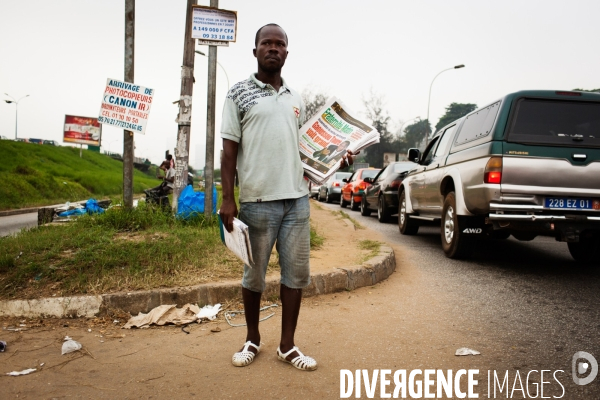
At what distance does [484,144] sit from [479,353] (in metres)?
3.00

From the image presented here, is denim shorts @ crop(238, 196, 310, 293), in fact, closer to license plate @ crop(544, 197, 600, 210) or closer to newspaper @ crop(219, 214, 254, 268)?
newspaper @ crop(219, 214, 254, 268)

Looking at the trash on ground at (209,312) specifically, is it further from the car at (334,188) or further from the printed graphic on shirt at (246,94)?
the car at (334,188)

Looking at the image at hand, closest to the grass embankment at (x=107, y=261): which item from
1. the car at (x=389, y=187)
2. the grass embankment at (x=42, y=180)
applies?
the car at (x=389, y=187)

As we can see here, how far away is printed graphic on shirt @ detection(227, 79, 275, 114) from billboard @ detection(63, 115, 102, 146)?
53.2 meters

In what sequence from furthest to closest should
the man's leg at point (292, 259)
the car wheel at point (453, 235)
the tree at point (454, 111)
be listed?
the tree at point (454, 111) → the car wheel at point (453, 235) → the man's leg at point (292, 259)

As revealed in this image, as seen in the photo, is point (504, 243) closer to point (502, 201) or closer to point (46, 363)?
point (502, 201)

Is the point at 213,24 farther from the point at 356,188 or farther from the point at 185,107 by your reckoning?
→ the point at 356,188

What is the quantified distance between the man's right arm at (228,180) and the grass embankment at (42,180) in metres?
14.8

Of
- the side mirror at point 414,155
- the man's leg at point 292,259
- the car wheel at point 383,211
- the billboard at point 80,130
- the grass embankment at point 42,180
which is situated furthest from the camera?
the billboard at point 80,130

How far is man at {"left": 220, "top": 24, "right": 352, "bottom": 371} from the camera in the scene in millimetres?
2814

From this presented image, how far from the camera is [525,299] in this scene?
446 centimetres

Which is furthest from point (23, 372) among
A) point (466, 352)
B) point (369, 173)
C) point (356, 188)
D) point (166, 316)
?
point (369, 173)

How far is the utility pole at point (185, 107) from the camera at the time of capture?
6877 mm

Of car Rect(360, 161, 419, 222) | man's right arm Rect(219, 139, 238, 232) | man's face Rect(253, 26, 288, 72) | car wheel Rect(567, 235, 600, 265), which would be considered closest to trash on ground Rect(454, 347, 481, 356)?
man's right arm Rect(219, 139, 238, 232)
